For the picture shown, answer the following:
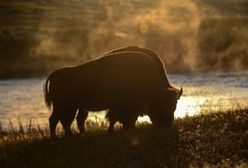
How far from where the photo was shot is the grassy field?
29.3ft

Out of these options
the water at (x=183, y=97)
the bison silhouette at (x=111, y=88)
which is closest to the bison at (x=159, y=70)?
the bison silhouette at (x=111, y=88)

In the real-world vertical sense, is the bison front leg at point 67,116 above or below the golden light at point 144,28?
above

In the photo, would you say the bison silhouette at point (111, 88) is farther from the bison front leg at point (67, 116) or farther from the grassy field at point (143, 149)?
the grassy field at point (143, 149)

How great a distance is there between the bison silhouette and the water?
3.01 metres

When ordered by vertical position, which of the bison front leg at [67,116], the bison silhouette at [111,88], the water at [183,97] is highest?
the bison silhouette at [111,88]

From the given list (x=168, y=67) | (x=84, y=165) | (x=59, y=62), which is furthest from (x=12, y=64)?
(x=84, y=165)

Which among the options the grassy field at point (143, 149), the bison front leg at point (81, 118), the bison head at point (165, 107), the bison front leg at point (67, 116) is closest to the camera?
the grassy field at point (143, 149)

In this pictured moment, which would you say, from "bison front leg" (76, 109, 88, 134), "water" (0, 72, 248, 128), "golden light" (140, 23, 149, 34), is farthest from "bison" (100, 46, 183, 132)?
"golden light" (140, 23, 149, 34)

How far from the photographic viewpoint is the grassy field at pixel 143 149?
8.92 meters

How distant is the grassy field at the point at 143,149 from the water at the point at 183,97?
13.9 feet

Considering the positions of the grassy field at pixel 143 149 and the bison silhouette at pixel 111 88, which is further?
the bison silhouette at pixel 111 88

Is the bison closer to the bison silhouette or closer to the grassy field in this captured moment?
the bison silhouette

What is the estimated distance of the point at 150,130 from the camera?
11.5 meters

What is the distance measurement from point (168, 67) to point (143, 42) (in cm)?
573
